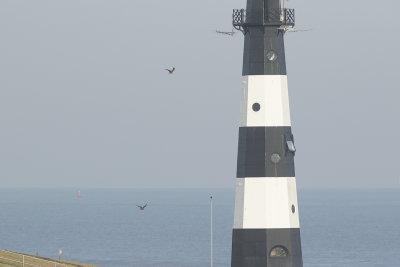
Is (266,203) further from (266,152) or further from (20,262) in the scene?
(20,262)

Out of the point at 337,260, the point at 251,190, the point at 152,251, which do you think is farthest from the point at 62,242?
the point at 251,190

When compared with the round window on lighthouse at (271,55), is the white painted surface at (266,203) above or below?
below

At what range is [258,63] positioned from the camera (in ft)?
157

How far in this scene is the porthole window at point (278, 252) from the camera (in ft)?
157

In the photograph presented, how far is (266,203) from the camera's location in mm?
47781

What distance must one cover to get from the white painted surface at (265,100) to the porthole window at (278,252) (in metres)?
5.19

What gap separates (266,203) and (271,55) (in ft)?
20.2

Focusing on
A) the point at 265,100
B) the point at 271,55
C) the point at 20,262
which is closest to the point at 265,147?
the point at 265,100

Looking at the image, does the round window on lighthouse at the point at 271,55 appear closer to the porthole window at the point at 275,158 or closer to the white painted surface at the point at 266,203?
the porthole window at the point at 275,158

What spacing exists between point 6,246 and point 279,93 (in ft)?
471

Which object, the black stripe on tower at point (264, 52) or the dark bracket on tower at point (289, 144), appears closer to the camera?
the black stripe on tower at point (264, 52)

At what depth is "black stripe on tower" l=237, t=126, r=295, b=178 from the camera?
4788cm

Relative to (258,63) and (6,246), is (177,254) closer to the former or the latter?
(6,246)

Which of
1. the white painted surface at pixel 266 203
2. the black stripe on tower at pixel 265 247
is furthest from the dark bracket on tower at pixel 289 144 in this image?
the black stripe on tower at pixel 265 247
